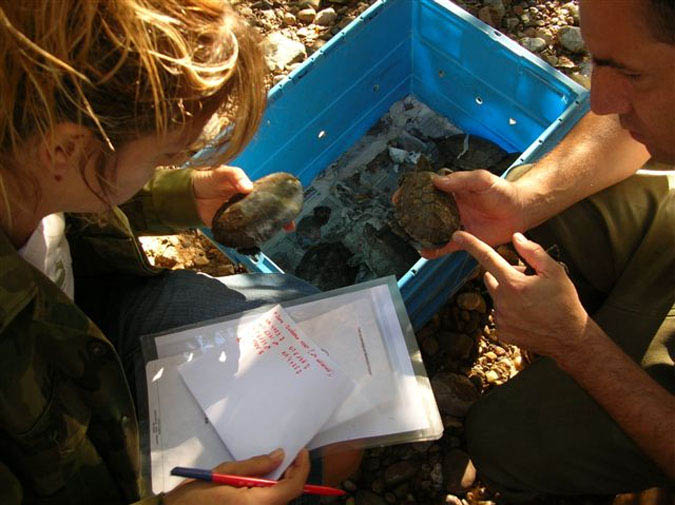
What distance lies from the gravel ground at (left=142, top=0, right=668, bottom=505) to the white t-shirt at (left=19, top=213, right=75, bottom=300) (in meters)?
0.87

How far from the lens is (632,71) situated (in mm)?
1196

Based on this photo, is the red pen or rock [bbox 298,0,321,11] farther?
rock [bbox 298,0,321,11]

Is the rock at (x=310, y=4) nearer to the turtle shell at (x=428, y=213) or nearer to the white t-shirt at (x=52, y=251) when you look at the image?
the turtle shell at (x=428, y=213)

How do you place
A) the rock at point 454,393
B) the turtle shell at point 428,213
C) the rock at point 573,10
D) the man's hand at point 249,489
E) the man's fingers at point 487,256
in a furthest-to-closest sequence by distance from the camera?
the rock at point 573,10 → the rock at point 454,393 → the turtle shell at point 428,213 → the man's fingers at point 487,256 → the man's hand at point 249,489

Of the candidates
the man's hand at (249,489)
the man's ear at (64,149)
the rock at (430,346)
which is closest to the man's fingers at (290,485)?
the man's hand at (249,489)

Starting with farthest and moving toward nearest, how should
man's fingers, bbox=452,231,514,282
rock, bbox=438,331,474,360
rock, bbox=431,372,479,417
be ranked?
1. rock, bbox=438,331,474,360
2. rock, bbox=431,372,479,417
3. man's fingers, bbox=452,231,514,282

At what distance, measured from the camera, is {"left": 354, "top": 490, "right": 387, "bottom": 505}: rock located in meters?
1.77

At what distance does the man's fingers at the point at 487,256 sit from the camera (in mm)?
1509

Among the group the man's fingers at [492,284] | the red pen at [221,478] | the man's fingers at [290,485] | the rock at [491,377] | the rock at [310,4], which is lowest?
the rock at [491,377]

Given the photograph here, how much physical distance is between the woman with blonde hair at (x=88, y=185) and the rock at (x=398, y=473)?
67 centimetres

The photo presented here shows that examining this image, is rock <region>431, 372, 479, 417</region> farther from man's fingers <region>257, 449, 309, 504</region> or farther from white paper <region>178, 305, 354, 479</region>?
man's fingers <region>257, 449, 309, 504</region>

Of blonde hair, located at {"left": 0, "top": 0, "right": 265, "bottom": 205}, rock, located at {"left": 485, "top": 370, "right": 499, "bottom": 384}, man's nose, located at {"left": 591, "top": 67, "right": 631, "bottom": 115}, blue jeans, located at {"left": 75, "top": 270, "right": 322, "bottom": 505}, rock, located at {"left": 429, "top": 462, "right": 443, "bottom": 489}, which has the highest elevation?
blonde hair, located at {"left": 0, "top": 0, "right": 265, "bottom": 205}

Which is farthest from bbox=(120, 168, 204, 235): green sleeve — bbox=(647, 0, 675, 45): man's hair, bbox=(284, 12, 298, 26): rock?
bbox=(284, 12, 298, 26): rock

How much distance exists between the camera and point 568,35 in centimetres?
270
